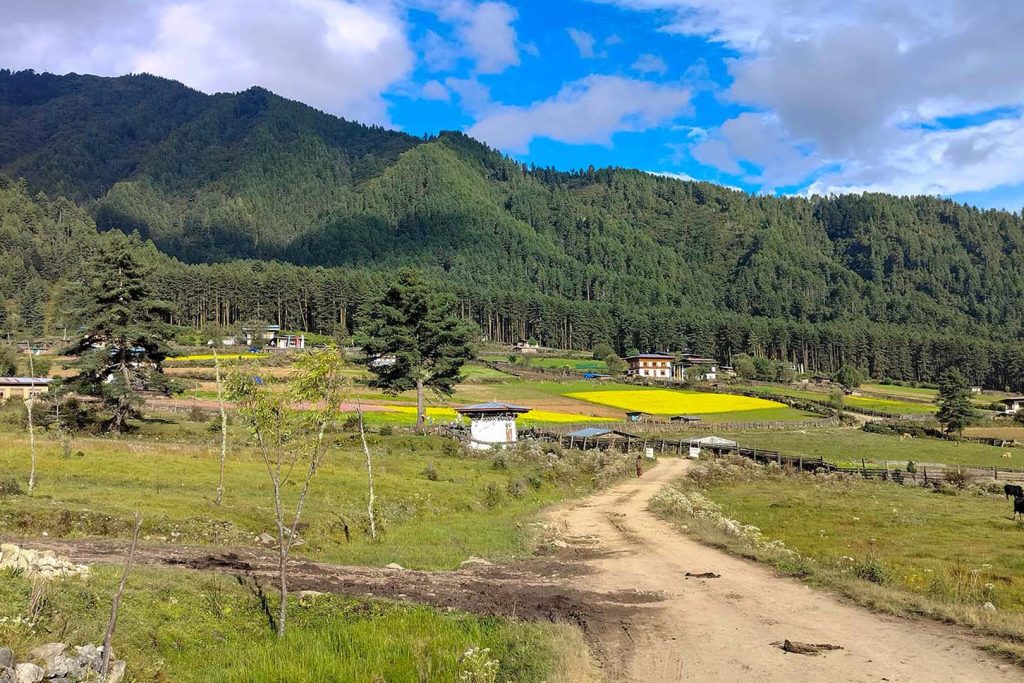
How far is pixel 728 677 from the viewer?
1270 centimetres

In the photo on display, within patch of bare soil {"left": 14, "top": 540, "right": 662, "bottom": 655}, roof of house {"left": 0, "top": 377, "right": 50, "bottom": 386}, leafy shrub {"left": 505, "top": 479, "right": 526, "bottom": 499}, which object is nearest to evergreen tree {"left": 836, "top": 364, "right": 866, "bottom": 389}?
leafy shrub {"left": 505, "top": 479, "right": 526, "bottom": 499}

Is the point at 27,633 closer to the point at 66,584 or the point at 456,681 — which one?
the point at 66,584

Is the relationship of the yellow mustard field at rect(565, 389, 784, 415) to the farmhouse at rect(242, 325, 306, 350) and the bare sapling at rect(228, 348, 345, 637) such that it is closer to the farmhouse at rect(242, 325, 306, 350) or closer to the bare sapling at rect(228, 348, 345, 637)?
the farmhouse at rect(242, 325, 306, 350)

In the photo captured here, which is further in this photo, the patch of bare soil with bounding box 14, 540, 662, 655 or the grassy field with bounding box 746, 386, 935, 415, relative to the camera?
the grassy field with bounding box 746, 386, 935, 415

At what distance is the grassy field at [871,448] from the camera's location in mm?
70125

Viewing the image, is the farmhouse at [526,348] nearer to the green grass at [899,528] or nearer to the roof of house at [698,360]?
the roof of house at [698,360]

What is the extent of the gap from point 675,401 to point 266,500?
95.3 m

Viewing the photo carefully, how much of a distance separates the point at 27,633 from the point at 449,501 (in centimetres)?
2532

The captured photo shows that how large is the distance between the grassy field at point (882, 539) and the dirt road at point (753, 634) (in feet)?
3.31

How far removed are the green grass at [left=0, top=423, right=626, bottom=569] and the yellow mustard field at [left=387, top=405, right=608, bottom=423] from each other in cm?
3413

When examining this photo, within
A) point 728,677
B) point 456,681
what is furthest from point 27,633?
point 728,677

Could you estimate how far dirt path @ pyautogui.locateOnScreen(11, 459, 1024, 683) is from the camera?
13125 mm

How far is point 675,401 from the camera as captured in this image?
117625 millimetres

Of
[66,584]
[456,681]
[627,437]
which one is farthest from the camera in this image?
[627,437]
